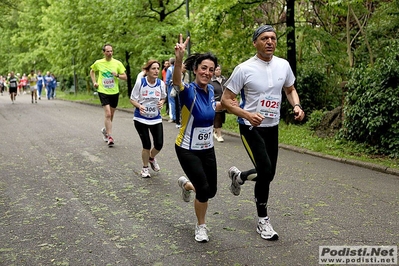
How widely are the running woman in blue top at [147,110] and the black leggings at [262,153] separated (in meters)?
3.02

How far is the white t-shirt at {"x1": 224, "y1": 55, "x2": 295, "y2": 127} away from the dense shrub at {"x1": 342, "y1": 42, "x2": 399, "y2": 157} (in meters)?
5.24

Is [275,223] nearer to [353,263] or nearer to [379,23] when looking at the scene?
[353,263]

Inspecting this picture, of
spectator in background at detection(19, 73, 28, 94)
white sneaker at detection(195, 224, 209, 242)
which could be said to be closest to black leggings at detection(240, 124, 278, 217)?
white sneaker at detection(195, 224, 209, 242)

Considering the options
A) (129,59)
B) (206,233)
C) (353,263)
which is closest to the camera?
(353,263)

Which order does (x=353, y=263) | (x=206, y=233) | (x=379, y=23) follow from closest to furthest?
(x=353, y=263), (x=206, y=233), (x=379, y=23)

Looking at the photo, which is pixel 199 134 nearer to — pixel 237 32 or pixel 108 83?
pixel 108 83

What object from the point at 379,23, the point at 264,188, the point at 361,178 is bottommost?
the point at 361,178

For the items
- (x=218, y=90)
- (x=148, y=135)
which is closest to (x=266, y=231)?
(x=148, y=135)

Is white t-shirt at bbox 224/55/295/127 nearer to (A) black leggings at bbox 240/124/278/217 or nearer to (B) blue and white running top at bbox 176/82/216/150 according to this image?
(A) black leggings at bbox 240/124/278/217

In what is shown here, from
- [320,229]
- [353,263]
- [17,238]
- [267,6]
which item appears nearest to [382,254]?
[353,263]

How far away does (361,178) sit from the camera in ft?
26.2

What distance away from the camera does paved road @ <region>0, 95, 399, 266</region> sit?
4.62 metres

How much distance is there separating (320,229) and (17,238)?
313 cm

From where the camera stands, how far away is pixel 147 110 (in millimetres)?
7926
